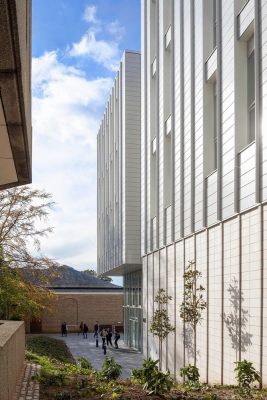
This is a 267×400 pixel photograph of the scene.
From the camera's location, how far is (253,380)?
1195 cm

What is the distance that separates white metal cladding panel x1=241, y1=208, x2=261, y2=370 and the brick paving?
5288 mm

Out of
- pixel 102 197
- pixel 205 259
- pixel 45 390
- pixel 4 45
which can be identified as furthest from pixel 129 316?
pixel 4 45

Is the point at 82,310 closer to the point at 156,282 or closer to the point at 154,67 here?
the point at 156,282

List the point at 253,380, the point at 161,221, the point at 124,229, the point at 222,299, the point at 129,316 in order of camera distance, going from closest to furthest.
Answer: the point at 253,380 → the point at 222,299 → the point at 161,221 → the point at 124,229 → the point at 129,316

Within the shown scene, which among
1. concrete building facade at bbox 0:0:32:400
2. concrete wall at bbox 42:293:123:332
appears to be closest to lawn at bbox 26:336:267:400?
concrete building facade at bbox 0:0:32:400

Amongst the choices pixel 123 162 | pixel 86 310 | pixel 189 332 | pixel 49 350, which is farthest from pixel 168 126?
pixel 86 310

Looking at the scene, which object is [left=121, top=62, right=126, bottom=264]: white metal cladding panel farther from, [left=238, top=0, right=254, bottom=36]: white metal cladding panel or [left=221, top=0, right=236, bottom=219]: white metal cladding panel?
[left=238, top=0, right=254, bottom=36]: white metal cladding panel

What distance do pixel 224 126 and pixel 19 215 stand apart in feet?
48.4

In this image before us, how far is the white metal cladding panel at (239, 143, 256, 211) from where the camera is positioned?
1323 cm

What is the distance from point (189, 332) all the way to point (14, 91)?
1489cm

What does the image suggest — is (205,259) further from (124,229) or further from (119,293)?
(119,293)

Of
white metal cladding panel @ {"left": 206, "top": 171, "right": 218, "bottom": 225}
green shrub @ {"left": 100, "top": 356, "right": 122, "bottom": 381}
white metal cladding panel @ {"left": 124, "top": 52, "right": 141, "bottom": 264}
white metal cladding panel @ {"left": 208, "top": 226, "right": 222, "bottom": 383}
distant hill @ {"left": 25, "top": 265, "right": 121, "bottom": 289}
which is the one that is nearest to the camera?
green shrub @ {"left": 100, "top": 356, "right": 122, "bottom": 381}

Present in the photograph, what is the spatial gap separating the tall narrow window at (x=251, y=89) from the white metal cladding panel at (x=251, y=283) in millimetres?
2366

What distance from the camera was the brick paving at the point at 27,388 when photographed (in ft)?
32.6
